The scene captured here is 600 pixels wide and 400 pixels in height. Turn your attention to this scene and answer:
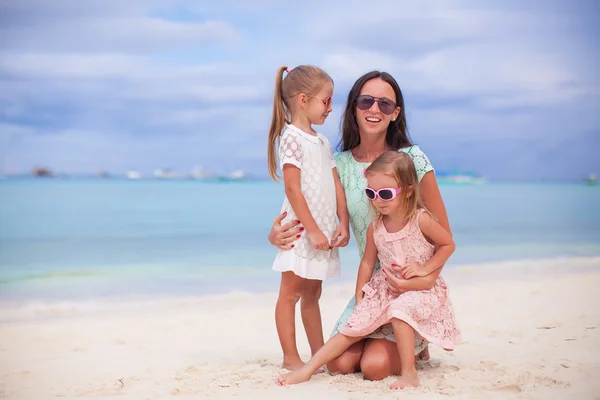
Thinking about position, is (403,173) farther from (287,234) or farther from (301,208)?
(287,234)

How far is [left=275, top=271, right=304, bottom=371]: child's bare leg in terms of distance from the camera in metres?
3.59

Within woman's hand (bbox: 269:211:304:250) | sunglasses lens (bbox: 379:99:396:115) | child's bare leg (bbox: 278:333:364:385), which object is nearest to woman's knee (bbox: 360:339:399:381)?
child's bare leg (bbox: 278:333:364:385)

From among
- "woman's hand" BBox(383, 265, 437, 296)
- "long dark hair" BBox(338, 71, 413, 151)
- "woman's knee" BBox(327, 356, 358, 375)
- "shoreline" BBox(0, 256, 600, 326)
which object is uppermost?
"long dark hair" BBox(338, 71, 413, 151)

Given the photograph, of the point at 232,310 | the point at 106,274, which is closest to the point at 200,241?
the point at 106,274

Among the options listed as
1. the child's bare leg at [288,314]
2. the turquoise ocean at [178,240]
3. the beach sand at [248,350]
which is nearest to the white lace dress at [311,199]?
the child's bare leg at [288,314]

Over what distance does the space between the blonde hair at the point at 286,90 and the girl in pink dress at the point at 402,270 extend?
1.67 feet

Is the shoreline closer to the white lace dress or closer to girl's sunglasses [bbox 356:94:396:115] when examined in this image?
the white lace dress

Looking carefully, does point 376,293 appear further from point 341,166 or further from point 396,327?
point 341,166

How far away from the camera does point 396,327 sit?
3.23m

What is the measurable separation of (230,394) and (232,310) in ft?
9.21

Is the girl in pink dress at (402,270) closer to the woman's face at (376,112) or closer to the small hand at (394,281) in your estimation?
the small hand at (394,281)

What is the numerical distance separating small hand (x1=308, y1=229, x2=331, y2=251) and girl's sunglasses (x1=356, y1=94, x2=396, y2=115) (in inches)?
26.3

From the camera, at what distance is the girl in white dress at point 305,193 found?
137 inches

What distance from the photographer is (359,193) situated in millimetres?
3648
